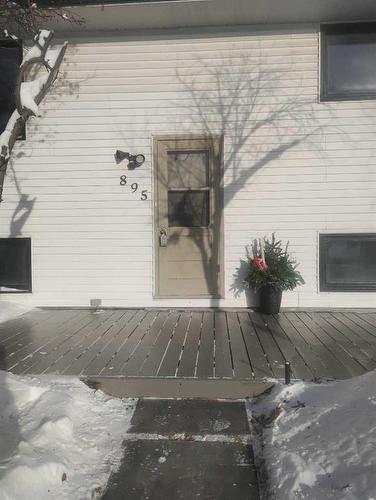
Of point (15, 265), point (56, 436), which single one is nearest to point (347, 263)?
point (15, 265)

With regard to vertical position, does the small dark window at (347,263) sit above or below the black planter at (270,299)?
above

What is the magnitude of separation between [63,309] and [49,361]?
253cm

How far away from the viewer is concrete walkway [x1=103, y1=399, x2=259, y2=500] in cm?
262

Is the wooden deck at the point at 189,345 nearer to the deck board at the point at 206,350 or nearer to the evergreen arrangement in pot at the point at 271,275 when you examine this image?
the deck board at the point at 206,350

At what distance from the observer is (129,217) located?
22.5ft

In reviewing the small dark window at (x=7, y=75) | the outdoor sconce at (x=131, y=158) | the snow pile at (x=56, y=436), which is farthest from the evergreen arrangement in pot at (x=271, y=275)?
the small dark window at (x=7, y=75)

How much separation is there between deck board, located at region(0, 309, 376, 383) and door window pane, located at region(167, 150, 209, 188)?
1.83 metres

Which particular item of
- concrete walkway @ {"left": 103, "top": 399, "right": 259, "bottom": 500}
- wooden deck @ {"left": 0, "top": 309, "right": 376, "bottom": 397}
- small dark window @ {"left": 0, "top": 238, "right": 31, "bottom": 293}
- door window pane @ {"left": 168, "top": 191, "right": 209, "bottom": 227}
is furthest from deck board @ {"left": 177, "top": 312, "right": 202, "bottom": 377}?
small dark window @ {"left": 0, "top": 238, "right": 31, "bottom": 293}

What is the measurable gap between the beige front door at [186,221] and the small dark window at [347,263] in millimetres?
1486

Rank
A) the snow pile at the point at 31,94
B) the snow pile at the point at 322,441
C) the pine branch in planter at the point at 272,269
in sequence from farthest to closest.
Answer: the pine branch in planter at the point at 272,269 → the snow pile at the point at 31,94 → the snow pile at the point at 322,441

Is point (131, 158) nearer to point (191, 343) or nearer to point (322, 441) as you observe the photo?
point (191, 343)

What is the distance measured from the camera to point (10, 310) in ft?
21.9

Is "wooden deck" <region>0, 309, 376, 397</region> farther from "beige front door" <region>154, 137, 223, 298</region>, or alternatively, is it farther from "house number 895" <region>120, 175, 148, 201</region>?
"house number 895" <region>120, 175, 148, 201</region>

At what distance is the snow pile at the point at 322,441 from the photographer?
2.30m
